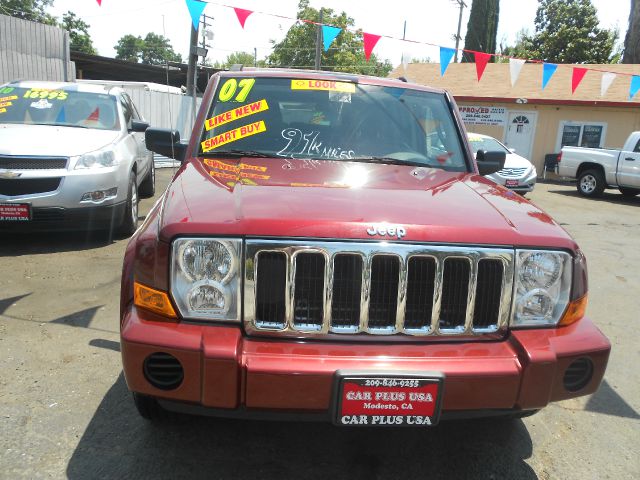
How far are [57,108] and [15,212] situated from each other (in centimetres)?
176

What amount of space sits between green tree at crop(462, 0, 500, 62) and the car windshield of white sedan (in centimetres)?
2564

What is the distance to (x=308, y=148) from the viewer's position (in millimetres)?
3340

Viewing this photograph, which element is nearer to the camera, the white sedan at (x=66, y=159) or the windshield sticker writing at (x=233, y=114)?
the windshield sticker writing at (x=233, y=114)

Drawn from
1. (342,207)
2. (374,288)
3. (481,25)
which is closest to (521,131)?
(481,25)

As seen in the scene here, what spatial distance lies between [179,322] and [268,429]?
916mm

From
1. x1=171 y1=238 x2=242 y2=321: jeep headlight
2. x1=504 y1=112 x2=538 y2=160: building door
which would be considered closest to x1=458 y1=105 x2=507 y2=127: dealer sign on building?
x1=504 y1=112 x2=538 y2=160: building door

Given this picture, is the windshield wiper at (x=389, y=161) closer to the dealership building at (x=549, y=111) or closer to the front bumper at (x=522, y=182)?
the front bumper at (x=522, y=182)

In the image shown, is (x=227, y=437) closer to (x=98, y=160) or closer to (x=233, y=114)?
(x=233, y=114)

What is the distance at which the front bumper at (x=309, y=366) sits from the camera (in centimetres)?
199

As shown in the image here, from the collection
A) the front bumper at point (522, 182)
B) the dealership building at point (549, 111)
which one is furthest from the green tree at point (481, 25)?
the front bumper at point (522, 182)

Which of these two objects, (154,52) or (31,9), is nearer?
(31,9)

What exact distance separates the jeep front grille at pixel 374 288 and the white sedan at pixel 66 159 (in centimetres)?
405

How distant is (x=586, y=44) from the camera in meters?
34.6

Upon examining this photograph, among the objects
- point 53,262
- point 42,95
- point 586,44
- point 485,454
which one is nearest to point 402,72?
point 586,44
